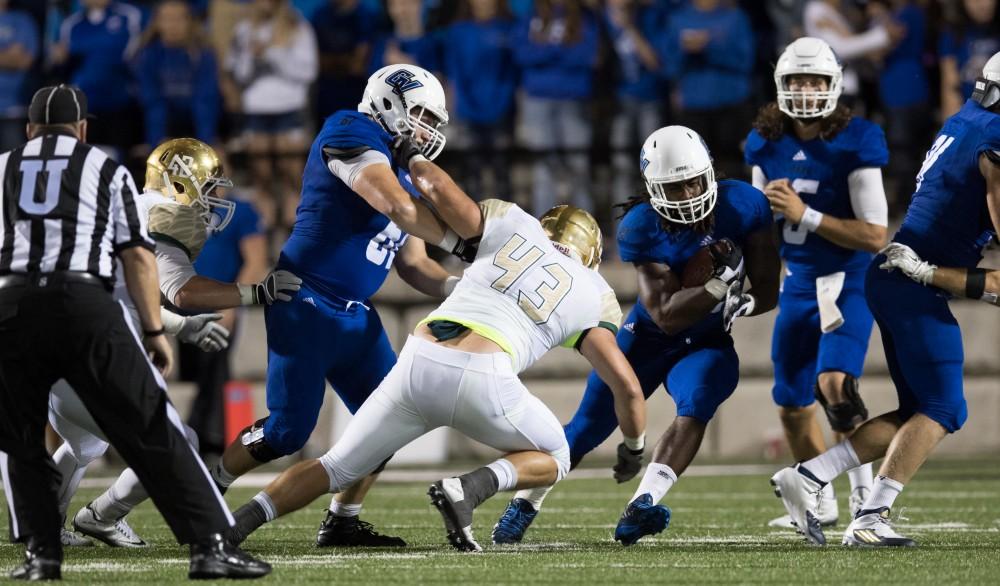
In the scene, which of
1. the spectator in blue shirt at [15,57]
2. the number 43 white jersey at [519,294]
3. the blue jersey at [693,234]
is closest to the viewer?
the number 43 white jersey at [519,294]

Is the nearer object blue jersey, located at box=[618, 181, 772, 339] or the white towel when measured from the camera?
blue jersey, located at box=[618, 181, 772, 339]

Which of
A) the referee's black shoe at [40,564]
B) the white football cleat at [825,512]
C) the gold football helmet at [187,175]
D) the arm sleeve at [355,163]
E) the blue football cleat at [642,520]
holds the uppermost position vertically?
the arm sleeve at [355,163]

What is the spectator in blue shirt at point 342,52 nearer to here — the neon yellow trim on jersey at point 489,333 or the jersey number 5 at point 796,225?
the jersey number 5 at point 796,225

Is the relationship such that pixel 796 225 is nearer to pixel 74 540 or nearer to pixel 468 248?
pixel 468 248

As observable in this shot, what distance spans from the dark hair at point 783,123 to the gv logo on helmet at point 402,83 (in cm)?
178

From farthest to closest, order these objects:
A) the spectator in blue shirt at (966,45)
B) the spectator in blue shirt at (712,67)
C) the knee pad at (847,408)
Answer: the spectator in blue shirt at (712,67) < the spectator in blue shirt at (966,45) < the knee pad at (847,408)

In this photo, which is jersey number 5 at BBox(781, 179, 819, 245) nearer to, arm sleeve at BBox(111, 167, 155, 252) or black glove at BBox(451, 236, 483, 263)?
black glove at BBox(451, 236, 483, 263)

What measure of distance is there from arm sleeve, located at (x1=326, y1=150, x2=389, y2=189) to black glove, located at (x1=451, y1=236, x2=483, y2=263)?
0.43 meters

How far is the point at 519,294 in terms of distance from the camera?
5.20 metres

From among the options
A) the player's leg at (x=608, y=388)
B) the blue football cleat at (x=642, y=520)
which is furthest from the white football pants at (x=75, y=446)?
the blue football cleat at (x=642, y=520)

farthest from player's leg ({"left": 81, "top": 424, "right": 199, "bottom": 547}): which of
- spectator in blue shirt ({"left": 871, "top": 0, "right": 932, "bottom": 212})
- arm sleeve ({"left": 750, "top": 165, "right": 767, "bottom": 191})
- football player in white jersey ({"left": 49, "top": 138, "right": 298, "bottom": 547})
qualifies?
spectator in blue shirt ({"left": 871, "top": 0, "right": 932, "bottom": 212})

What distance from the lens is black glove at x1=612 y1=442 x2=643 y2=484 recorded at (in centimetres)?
566

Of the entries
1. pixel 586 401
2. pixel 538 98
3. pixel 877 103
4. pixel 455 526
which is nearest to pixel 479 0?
pixel 538 98

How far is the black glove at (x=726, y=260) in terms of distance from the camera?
587cm
